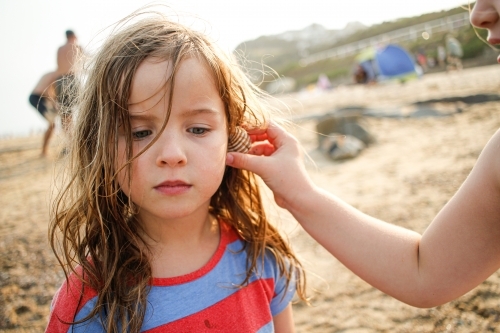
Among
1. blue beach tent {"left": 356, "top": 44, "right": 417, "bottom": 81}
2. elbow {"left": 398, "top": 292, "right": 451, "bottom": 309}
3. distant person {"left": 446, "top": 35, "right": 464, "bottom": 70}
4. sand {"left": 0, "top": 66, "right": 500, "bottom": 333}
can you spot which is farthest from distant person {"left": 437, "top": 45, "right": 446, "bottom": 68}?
elbow {"left": 398, "top": 292, "right": 451, "bottom": 309}

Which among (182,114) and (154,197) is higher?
(182,114)

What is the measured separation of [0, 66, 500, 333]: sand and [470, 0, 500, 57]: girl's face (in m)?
0.95

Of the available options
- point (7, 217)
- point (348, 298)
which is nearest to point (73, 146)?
point (348, 298)

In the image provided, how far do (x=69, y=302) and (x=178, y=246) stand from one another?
389mm

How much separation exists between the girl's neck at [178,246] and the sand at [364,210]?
0.44 m

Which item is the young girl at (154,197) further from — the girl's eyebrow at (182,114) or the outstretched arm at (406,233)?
the outstretched arm at (406,233)

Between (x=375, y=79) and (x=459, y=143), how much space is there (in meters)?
14.9

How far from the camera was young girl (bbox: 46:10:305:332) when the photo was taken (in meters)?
1.17

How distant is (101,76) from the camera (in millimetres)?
1245

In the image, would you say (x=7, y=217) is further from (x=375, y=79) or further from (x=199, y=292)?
(x=375, y=79)

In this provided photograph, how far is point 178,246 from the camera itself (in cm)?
137

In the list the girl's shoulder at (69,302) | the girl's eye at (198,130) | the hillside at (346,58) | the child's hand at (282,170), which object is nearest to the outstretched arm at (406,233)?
the child's hand at (282,170)

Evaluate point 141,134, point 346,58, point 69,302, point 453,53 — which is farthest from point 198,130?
point 346,58

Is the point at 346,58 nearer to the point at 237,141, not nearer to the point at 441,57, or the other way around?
the point at 441,57
